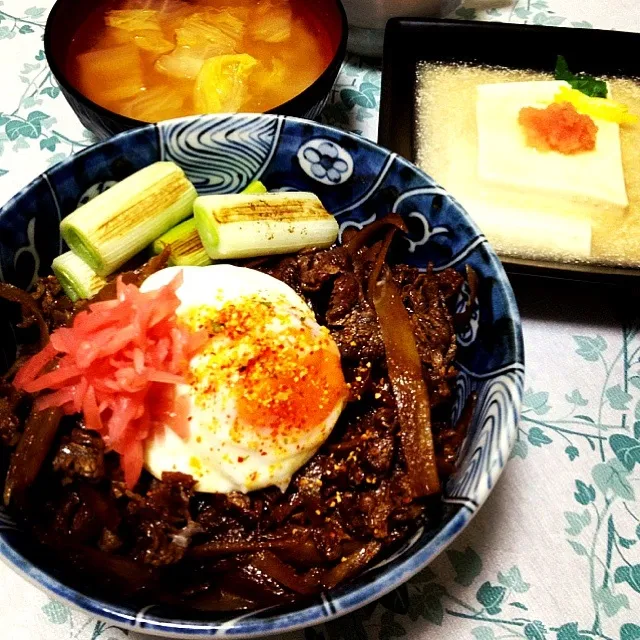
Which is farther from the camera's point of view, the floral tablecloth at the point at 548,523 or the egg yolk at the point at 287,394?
the floral tablecloth at the point at 548,523

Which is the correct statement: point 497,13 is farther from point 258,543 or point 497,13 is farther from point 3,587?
point 3,587

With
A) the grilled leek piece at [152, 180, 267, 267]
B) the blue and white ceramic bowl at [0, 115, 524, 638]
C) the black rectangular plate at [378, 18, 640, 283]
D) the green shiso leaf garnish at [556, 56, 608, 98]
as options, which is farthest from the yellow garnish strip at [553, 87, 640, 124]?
the grilled leek piece at [152, 180, 267, 267]

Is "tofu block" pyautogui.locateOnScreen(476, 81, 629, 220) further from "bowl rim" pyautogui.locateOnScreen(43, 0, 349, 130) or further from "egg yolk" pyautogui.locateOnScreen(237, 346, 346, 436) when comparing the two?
"egg yolk" pyautogui.locateOnScreen(237, 346, 346, 436)

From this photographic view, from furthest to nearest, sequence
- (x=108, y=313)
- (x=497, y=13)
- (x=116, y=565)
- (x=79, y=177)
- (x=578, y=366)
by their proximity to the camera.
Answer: (x=497, y=13), (x=578, y=366), (x=79, y=177), (x=108, y=313), (x=116, y=565)

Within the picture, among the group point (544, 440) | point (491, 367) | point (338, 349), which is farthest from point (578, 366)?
point (338, 349)

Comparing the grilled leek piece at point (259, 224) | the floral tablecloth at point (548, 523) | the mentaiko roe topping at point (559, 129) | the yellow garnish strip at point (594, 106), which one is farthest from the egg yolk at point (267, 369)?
the yellow garnish strip at point (594, 106)

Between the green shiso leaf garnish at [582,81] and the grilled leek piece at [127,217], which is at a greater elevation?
the grilled leek piece at [127,217]

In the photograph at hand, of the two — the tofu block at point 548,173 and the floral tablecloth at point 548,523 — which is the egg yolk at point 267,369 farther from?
the tofu block at point 548,173
